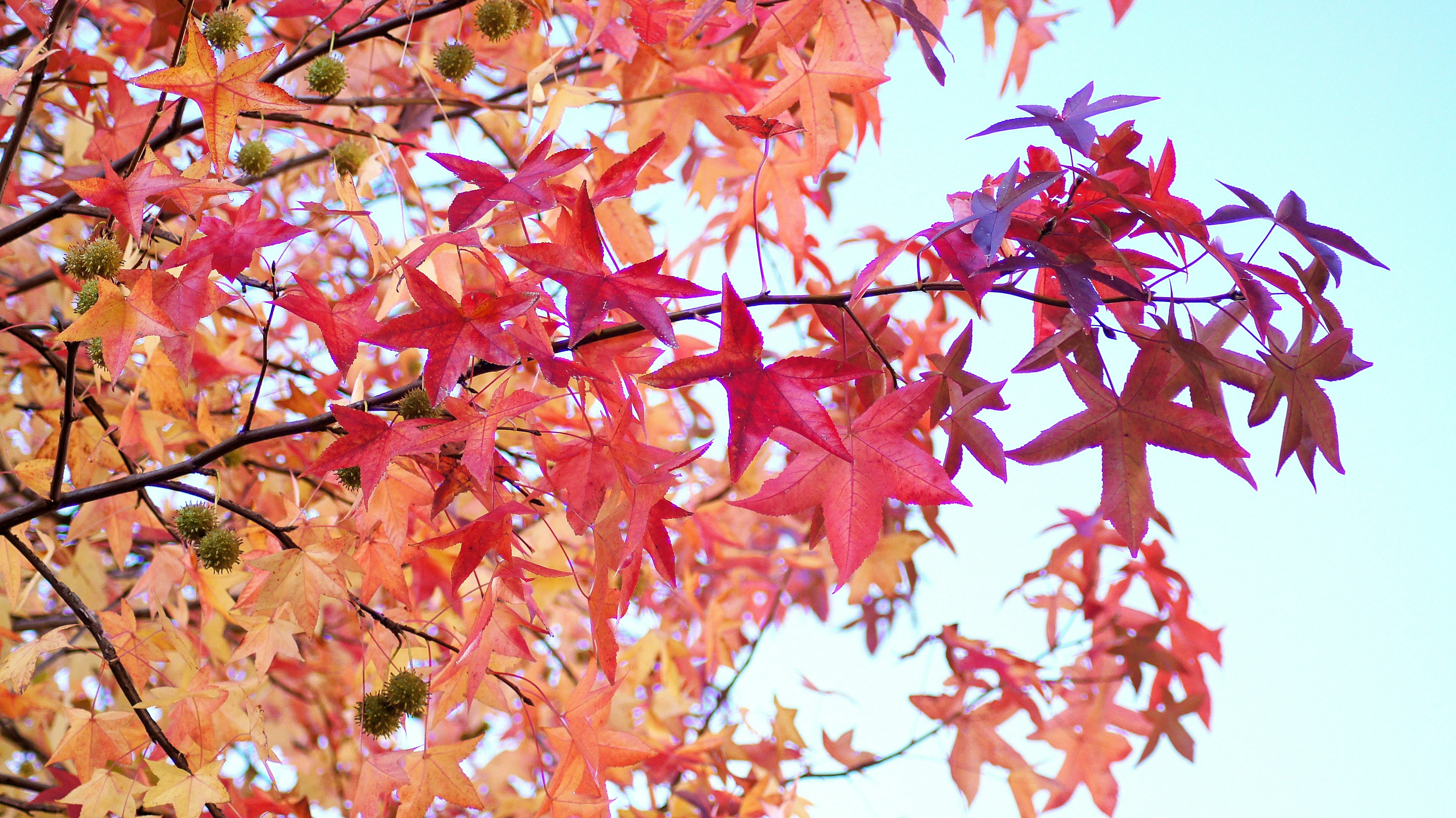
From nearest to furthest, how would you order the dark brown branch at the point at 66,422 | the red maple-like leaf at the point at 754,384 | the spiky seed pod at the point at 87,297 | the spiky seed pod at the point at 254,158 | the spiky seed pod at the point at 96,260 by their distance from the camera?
the red maple-like leaf at the point at 754,384 < the dark brown branch at the point at 66,422 < the spiky seed pod at the point at 87,297 < the spiky seed pod at the point at 96,260 < the spiky seed pod at the point at 254,158

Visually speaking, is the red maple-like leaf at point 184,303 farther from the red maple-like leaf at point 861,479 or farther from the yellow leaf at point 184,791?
the red maple-like leaf at point 861,479

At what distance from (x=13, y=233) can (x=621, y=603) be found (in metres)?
1.03

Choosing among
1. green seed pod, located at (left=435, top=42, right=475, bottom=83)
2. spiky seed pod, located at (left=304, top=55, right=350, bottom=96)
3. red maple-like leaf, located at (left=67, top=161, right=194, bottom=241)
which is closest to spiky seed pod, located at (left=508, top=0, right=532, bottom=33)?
green seed pod, located at (left=435, top=42, right=475, bottom=83)

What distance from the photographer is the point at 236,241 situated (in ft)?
3.65

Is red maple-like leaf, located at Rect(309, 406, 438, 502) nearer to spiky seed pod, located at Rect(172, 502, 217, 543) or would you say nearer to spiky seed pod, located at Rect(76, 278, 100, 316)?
spiky seed pod, located at Rect(76, 278, 100, 316)

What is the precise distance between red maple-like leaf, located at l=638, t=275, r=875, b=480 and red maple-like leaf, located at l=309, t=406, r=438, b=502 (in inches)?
13.2

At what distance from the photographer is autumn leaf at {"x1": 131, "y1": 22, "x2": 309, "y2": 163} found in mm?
1083

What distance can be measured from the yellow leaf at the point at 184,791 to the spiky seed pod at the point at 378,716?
0.23 meters

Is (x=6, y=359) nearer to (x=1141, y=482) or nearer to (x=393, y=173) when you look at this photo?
(x=393, y=173)

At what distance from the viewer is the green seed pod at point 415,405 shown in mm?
1225

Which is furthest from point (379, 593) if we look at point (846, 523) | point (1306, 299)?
point (1306, 299)

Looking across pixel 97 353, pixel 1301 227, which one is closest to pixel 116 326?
pixel 97 353

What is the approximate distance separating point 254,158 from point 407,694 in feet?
3.33

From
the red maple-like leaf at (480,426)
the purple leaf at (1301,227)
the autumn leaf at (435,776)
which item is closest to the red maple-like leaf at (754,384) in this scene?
the red maple-like leaf at (480,426)
